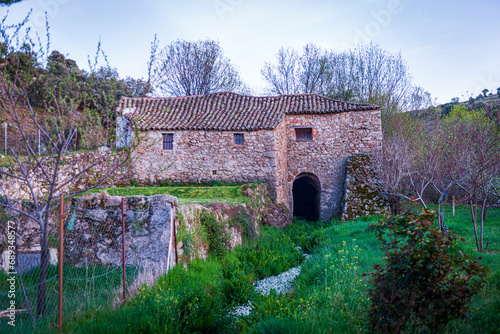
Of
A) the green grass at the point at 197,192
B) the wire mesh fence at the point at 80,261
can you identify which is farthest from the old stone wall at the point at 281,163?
the wire mesh fence at the point at 80,261

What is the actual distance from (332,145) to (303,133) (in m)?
1.76

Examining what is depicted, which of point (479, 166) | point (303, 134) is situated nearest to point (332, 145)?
Result: point (303, 134)

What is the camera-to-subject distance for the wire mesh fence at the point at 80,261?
445 centimetres

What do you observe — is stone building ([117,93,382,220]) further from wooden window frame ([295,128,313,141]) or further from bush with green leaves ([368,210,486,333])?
bush with green leaves ([368,210,486,333])

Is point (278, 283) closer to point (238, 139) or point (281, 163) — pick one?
point (281, 163)

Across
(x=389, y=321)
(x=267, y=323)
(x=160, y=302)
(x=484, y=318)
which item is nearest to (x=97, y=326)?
(x=160, y=302)

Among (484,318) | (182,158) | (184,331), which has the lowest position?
(184,331)

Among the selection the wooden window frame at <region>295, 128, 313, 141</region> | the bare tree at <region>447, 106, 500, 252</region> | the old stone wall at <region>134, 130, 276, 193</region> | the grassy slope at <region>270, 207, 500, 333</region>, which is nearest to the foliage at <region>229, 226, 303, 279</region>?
the grassy slope at <region>270, 207, 500, 333</region>

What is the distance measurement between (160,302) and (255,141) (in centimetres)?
1266

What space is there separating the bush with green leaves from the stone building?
12.8 meters

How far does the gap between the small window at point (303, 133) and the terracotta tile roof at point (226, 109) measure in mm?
1006

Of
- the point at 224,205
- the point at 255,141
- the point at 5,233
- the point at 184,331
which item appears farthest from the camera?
the point at 255,141

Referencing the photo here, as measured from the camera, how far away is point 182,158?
17156mm

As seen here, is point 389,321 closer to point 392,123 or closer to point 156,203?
point 156,203
